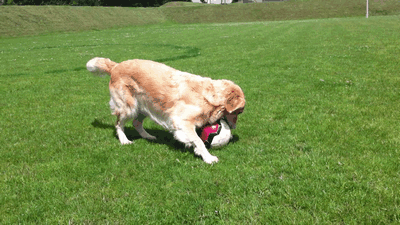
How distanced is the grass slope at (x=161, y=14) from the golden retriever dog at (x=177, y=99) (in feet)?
144

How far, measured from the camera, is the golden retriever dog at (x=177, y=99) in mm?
4824

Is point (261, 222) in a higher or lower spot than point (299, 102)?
lower

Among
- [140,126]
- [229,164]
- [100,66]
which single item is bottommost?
[229,164]

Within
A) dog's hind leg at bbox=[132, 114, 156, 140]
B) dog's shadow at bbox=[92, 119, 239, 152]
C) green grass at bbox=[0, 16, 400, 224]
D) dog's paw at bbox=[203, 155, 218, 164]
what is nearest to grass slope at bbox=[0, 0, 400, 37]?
dog's shadow at bbox=[92, 119, 239, 152]

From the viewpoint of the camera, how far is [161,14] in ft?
225

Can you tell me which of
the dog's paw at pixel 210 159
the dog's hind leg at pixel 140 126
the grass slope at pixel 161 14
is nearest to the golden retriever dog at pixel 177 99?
the dog's paw at pixel 210 159

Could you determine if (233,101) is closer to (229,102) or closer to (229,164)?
(229,102)

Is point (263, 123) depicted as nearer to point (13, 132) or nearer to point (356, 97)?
point (356, 97)

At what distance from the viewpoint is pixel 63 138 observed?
5820mm

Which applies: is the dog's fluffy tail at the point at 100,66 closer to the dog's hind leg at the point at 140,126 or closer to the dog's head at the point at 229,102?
the dog's hind leg at the point at 140,126

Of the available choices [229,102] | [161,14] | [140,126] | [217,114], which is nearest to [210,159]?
[217,114]

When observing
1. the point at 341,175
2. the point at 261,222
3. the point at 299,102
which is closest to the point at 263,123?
the point at 299,102

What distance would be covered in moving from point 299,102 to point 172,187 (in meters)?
4.82

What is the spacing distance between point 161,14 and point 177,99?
226 feet
